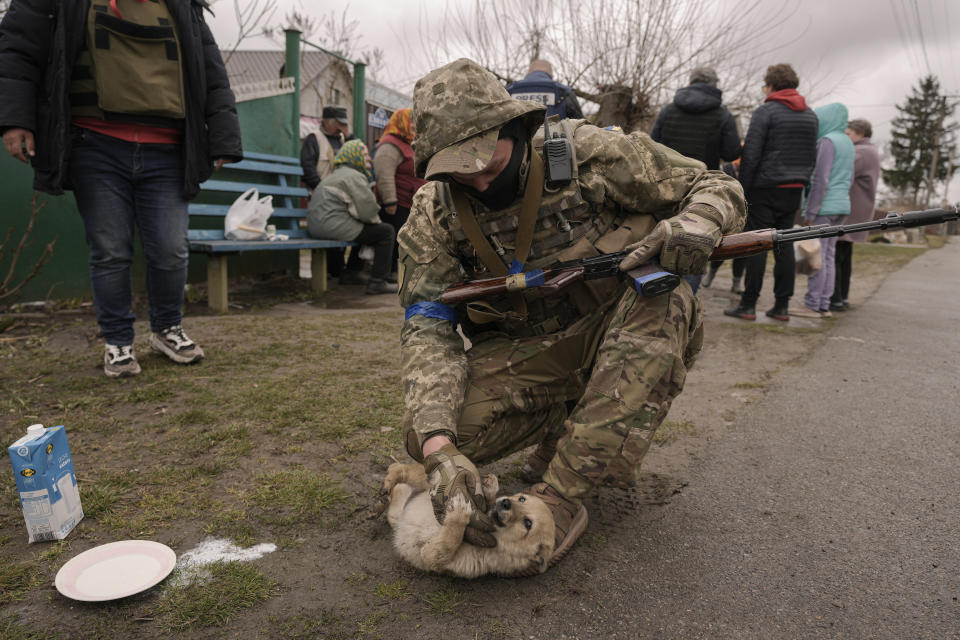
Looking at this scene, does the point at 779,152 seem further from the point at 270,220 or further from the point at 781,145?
the point at 270,220

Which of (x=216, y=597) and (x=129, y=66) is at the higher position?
(x=129, y=66)

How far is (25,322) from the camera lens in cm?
445

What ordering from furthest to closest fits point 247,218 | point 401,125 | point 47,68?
point 401,125 < point 247,218 < point 47,68

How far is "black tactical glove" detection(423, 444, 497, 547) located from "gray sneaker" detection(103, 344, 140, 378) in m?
2.38

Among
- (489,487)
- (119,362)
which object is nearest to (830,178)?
(489,487)

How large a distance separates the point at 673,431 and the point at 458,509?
159 centimetres

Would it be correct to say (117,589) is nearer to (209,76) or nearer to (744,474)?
(744,474)

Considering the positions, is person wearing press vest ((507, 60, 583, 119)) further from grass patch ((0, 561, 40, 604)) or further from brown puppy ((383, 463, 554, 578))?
grass patch ((0, 561, 40, 604))

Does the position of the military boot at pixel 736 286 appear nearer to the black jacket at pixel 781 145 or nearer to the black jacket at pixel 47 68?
the black jacket at pixel 781 145

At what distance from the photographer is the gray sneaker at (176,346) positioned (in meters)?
3.60

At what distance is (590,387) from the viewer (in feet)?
6.08

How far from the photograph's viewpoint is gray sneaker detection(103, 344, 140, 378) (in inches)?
131

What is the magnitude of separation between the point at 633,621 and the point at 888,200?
179ft

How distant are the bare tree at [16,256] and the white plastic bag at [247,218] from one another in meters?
1.33
